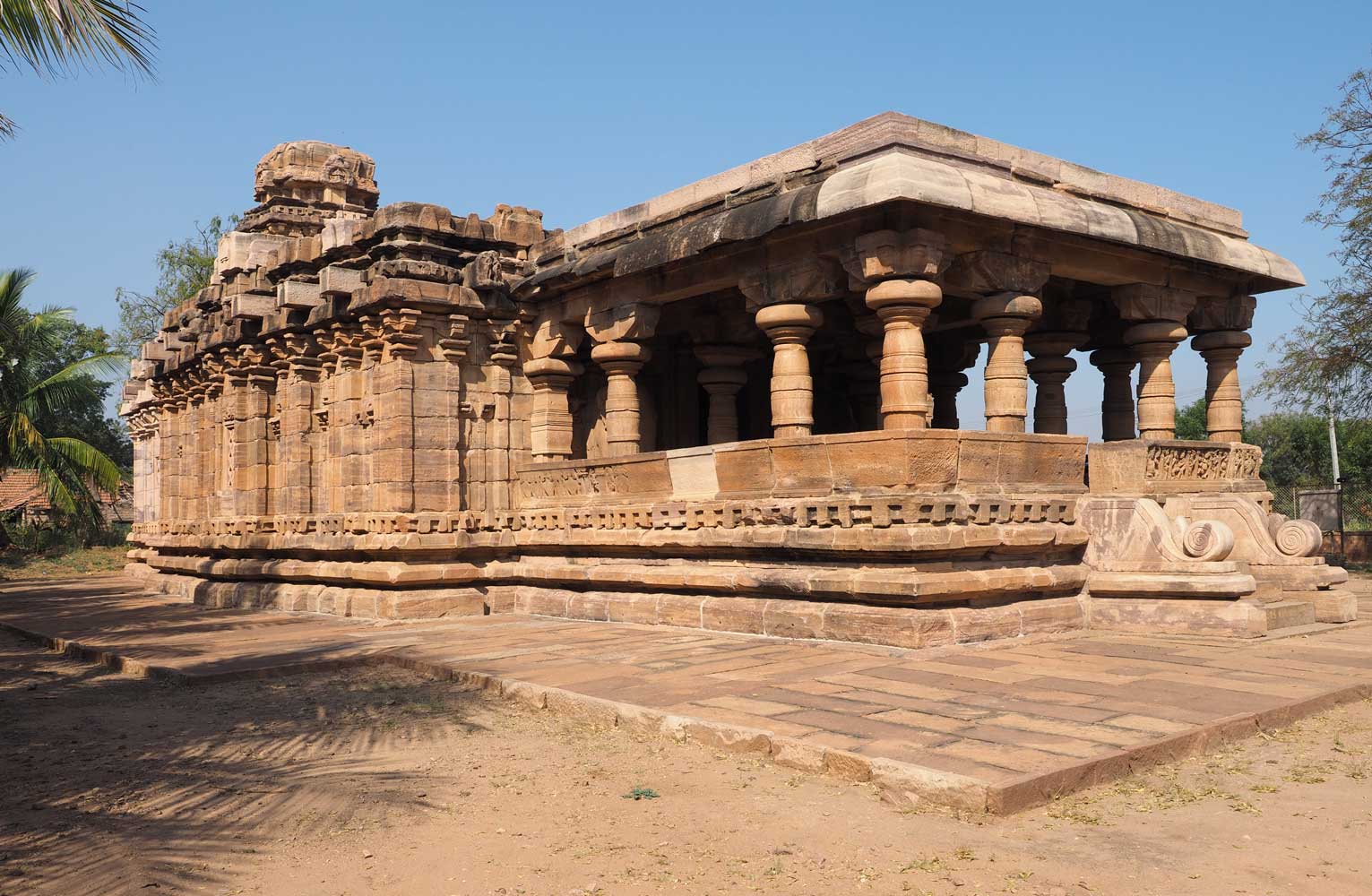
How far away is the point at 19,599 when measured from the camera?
16.2 m

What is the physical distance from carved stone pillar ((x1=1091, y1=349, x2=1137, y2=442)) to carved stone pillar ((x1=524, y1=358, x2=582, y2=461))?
5907mm

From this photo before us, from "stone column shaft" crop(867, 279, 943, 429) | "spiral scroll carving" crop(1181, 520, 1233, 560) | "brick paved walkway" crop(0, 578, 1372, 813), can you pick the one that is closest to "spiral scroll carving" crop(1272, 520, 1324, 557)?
"brick paved walkway" crop(0, 578, 1372, 813)

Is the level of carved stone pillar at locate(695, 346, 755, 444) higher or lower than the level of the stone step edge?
higher

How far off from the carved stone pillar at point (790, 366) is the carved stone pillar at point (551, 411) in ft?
11.6

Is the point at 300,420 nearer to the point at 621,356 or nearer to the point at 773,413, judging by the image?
the point at 621,356

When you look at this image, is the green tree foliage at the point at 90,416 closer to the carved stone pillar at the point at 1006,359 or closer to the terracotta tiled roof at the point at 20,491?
the terracotta tiled roof at the point at 20,491

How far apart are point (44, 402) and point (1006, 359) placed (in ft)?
79.4

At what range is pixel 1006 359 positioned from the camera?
28.8 feet

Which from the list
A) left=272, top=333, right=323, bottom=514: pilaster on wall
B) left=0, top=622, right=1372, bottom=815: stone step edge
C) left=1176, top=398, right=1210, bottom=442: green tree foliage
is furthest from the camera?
left=1176, top=398, right=1210, bottom=442: green tree foliage

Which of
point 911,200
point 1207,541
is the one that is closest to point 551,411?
point 911,200

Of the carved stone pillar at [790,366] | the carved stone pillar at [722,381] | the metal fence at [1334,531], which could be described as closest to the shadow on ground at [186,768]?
the carved stone pillar at [790,366]

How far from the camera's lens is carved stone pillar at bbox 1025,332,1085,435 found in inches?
463

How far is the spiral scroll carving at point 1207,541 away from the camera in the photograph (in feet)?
25.6

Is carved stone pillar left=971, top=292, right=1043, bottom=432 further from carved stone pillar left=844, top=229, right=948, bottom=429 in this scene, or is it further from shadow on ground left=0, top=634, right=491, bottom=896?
shadow on ground left=0, top=634, right=491, bottom=896
